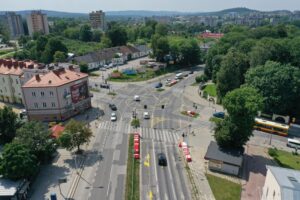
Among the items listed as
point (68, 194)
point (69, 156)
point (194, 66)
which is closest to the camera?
point (68, 194)

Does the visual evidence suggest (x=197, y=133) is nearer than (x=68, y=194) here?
No

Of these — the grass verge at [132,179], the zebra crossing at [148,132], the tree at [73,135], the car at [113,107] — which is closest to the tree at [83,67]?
the car at [113,107]

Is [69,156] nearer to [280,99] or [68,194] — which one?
[68,194]

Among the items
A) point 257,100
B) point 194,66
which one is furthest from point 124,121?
point 194,66

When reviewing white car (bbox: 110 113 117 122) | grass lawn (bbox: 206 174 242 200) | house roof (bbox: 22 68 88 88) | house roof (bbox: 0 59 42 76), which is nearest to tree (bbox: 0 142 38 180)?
house roof (bbox: 22 68 88 88)

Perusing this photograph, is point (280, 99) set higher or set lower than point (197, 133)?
higher

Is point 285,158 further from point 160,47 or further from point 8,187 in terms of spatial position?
point 160,47

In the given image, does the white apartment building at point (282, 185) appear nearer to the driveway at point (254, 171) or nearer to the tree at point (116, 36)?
the driveway at point (254, 171)

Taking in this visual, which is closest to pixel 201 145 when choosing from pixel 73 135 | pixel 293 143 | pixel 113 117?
pixel 293 143

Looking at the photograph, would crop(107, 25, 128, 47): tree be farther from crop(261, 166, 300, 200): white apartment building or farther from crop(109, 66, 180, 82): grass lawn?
crop(261, 166, 300, 200): white apartment building
